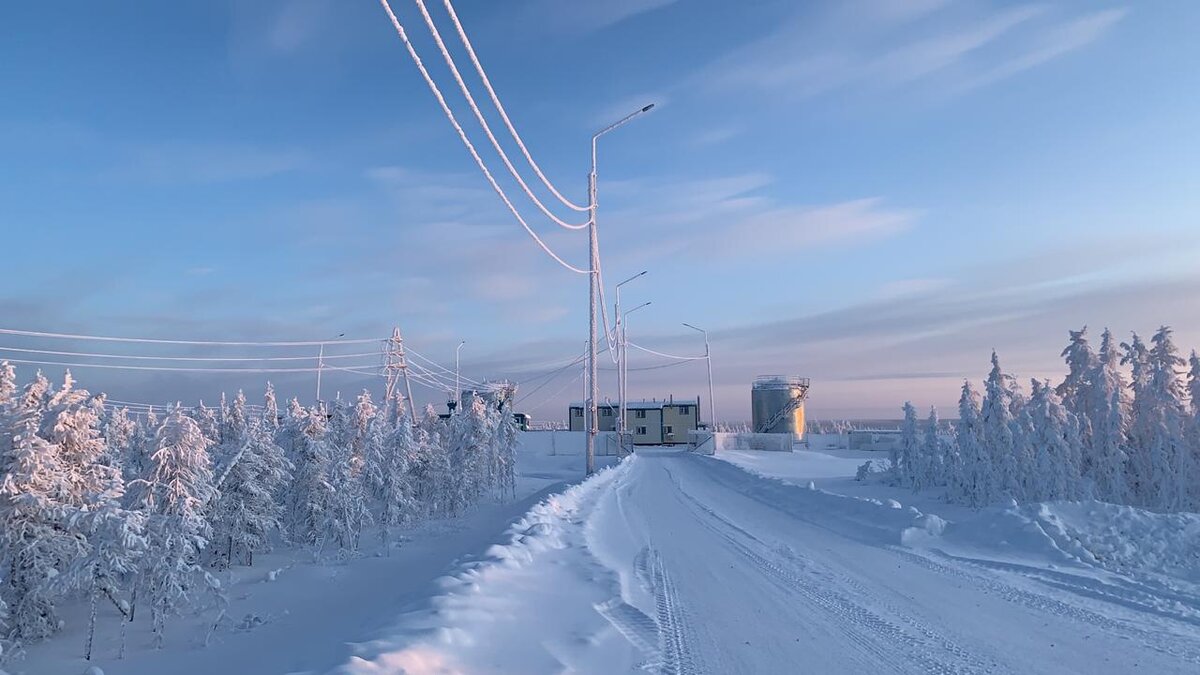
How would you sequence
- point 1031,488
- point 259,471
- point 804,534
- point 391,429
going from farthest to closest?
1. point 391,429
2. point 1031,488
3. point 259,471
4. point 804,534

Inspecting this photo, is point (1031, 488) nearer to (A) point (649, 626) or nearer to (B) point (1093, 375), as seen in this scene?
(B) point (1093, 375)

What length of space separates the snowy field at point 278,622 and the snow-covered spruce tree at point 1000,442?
68.7ft

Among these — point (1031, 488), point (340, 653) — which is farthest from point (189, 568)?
point (1031, 488)

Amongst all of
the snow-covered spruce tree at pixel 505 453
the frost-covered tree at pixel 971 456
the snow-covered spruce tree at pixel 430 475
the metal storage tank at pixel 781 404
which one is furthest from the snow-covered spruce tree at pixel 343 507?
the metal storage tank at pixel 781 404

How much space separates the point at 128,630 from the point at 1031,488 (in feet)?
100

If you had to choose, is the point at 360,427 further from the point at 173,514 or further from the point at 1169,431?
the point at 1169,431

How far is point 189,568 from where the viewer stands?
15.1 m

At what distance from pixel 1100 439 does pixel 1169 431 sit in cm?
286

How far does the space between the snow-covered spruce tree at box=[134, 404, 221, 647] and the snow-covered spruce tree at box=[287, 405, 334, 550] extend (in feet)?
32.4

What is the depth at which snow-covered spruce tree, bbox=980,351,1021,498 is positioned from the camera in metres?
29.2

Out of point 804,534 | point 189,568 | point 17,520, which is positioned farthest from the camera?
point 804,534

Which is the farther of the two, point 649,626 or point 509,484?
point 509,484

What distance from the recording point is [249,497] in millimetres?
24156

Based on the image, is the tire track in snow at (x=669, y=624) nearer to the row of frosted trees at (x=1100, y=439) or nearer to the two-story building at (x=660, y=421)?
the row of frosted trees at (x=1100, y=439)
